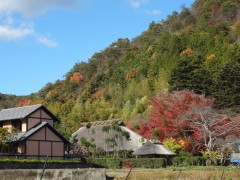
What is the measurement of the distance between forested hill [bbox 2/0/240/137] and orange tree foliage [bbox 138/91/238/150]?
6964 mm

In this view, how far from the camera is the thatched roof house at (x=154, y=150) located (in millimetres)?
40125

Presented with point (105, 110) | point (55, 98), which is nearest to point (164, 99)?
point (105, 110)

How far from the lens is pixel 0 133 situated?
119ft

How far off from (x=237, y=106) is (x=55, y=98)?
4793 centimetres

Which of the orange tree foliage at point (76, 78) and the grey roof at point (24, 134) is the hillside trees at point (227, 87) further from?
the orange tree foliage at point (76, 78)

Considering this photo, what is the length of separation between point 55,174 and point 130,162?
2256 cm

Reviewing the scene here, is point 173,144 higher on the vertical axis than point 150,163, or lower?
higher

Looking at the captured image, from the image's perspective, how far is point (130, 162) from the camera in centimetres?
3794

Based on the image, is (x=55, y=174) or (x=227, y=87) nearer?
(x=55, y=174)

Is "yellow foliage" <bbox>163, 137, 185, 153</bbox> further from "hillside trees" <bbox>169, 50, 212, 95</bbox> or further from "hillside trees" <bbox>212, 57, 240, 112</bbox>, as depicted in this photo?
"hillside trees" <bbox>169, 50, 212, 95</bbox>

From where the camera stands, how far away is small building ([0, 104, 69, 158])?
38.1 meters

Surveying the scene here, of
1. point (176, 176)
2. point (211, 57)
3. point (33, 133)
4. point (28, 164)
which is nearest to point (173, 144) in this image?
point (33, 133)

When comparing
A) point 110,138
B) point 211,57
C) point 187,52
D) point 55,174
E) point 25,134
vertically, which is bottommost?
point 55,174

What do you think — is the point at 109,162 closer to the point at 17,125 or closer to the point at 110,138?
the point at 110,138
